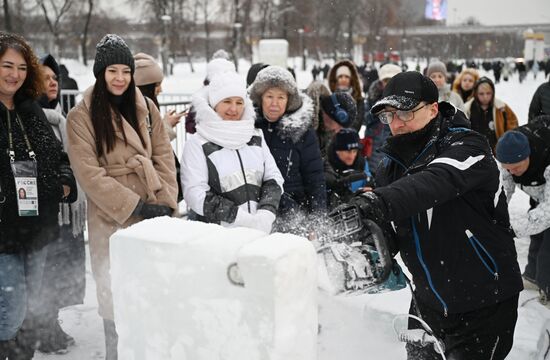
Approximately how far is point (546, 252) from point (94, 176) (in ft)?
10.5

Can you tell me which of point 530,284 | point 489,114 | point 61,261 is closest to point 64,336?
point 61,261

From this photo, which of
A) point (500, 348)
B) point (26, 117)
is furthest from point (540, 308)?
point (26, 117)

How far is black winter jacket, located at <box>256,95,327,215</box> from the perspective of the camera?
4008 millimetres

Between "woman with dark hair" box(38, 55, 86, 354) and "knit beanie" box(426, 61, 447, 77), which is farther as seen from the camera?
"knit beanie" box(426, 61, 447, 77)

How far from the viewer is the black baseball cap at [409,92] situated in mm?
2285

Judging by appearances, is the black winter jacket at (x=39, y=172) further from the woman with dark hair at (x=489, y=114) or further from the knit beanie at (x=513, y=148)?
the woman with dark hair at (x=489, y=114)

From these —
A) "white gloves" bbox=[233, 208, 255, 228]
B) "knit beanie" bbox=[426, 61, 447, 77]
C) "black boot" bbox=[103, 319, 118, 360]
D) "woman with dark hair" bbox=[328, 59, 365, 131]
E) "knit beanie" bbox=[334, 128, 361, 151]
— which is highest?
"knit beanie" bbox=[426, 61, 447, 77]

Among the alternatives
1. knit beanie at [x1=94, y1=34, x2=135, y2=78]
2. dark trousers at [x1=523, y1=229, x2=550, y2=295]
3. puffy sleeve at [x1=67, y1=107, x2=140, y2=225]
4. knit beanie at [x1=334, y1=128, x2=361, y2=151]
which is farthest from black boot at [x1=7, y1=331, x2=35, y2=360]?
dark trousers at [x1=523, y1=229, x2=550, y2=295]

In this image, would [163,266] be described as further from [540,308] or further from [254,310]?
[540,308]

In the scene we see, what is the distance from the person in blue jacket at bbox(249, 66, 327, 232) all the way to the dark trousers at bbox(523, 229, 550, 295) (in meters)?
1.65

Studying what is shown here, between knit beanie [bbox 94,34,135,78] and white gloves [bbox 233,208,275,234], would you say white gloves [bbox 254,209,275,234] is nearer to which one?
white gloves [bbox 233,208,275,234]

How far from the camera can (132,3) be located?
39.8 m

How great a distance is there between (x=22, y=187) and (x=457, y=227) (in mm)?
2134

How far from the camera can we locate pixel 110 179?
3064 mm
